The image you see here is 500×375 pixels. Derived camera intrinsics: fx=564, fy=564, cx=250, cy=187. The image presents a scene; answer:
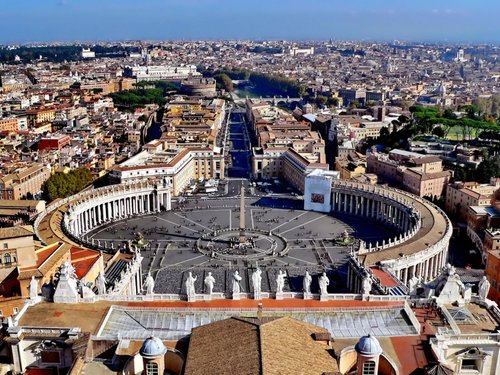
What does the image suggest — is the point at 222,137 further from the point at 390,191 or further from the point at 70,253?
the point at 70,253

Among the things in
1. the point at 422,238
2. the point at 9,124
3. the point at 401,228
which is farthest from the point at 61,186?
the point at 9,124

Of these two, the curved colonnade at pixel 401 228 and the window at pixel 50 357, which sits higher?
the window at pixel 50 357

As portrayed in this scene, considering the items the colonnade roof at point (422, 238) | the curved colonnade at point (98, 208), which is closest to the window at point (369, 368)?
the colonnade roof at point (422, 238)

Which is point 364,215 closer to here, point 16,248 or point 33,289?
point 16,248

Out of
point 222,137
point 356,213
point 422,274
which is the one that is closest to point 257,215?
point 356,213

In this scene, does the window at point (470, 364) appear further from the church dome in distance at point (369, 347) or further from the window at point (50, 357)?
the window at point (50, 357)

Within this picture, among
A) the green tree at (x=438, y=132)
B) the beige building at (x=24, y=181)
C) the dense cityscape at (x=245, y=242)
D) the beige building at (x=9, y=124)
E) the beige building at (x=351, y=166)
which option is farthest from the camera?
the beige building at (x=9, y=124)
